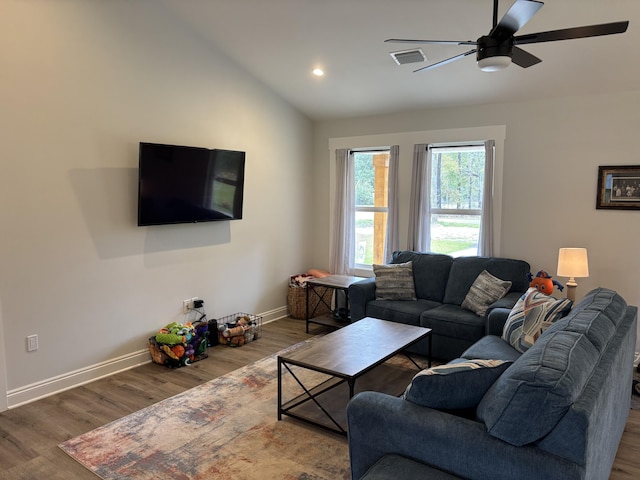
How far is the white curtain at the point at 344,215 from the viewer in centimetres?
593

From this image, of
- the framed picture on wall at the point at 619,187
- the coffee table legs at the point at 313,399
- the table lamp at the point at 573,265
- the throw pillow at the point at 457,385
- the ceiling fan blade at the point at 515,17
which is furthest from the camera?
the framed picture on wall at the point at 619,187

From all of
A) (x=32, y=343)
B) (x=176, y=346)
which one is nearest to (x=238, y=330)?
(x=176, y=346)

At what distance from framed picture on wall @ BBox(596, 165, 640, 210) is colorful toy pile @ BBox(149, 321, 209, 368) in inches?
158

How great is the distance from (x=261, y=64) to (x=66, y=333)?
3.20 metres

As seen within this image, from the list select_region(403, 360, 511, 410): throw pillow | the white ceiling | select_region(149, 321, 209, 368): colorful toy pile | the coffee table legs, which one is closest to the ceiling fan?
the white ceiling

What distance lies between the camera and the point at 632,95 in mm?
4117

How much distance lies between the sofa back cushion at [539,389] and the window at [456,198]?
10.3 ft

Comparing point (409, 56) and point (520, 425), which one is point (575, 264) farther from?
point (520, 425)

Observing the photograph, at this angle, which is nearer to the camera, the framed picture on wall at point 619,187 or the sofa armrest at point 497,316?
the sofa armrest at point 497,316

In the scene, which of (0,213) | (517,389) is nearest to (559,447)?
(517,389)

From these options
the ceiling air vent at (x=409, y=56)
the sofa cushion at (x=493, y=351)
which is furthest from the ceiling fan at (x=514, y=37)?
the sofa cushion at (x=493, y=351)

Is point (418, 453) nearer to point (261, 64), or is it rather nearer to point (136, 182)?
point (136, 182)

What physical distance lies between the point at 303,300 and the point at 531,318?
3.06 metres

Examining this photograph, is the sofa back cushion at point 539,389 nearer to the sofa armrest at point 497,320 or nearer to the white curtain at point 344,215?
the sofa armrest at point 497,320
